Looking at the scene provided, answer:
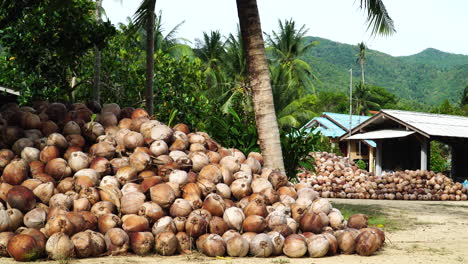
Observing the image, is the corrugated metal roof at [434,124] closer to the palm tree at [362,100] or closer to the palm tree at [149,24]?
the palm tree at [149,24]

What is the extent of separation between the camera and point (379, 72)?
143125 mm

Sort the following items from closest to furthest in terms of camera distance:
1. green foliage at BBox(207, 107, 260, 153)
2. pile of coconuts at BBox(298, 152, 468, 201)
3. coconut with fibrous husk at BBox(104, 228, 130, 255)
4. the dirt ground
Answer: the dirt ground
coconut with fibrous husk at BBox(104, 228, 130, 255)
green foliage at BBox(207, 107, 260, 153)
pile of coconuts at BBox(298, 152, 468, 201)

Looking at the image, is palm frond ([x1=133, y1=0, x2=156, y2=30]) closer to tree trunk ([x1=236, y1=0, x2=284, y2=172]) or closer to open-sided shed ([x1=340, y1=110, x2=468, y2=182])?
tree trunk ([x1=236, y1=0, x2=284, y2=172])

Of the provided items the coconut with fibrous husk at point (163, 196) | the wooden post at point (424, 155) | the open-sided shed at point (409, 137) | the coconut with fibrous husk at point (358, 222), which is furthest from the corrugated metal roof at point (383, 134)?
the coconut with fibrous husk at point (163, 196)

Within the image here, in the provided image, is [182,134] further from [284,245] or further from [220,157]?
[284,245]

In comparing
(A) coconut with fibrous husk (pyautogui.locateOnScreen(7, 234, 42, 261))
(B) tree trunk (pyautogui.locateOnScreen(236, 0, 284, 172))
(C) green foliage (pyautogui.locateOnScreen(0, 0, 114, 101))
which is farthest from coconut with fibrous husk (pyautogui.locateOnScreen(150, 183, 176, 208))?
(C) green foliage (pyautogui.locateOnScreen(0, 0, 114, 101))

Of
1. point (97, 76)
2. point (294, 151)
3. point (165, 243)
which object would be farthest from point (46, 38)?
point (165, 243)

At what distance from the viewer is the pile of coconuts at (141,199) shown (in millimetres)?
5980

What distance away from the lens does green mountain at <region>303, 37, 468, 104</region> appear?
115 m

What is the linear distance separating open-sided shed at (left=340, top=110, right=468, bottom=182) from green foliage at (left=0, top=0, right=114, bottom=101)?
49.1 ft

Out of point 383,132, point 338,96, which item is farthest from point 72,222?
point 338,96

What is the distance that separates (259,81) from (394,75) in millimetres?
142116

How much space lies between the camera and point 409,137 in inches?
947

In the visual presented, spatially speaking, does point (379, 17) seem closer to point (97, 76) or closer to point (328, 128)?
point (97, 76)
